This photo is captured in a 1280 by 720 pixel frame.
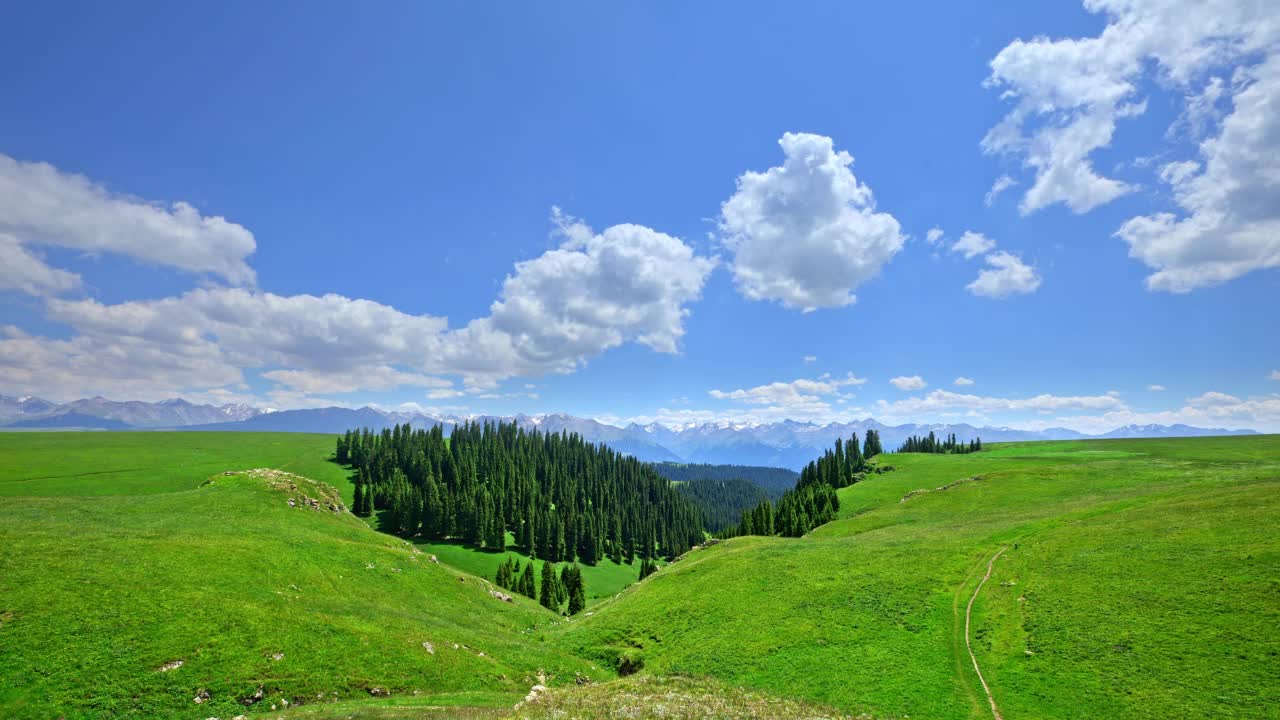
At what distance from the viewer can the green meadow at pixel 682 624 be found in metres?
23.1

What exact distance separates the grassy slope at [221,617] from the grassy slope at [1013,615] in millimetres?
11249

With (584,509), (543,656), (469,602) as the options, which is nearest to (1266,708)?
(543,656)

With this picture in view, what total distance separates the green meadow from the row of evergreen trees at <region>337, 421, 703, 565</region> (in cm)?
7209

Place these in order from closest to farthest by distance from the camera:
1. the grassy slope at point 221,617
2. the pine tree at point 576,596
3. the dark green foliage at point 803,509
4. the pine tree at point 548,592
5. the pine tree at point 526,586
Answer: the grassy slope at point 221,617 → the pine tree at point 548,592 → the pine tree at point 576,596 → the pine tree at point 526,586 → the dark green foliage at point 803,509

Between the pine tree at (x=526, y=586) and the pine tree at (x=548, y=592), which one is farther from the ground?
the pine tree at (x=548, y=592)

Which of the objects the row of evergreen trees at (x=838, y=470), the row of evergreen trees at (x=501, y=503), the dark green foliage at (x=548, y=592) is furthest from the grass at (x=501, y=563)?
the row of evergreen trees at (x=838, y=470)

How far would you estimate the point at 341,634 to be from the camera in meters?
29.8

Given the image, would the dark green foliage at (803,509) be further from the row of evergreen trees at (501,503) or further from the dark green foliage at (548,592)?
the dark green foliage at (548,592)

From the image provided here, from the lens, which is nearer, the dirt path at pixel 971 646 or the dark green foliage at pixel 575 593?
the dirt path at pixel 971 646

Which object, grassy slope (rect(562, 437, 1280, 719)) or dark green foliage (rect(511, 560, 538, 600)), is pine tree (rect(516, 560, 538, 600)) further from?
grassy slope (rect(562, 437, 1280, 719))

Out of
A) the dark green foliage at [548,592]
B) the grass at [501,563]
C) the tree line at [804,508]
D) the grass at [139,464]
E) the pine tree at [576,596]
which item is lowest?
the grass at [501,563]

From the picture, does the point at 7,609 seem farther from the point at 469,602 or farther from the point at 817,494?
the point at 817,494

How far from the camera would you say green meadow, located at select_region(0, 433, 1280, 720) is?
909 inches

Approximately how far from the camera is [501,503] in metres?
135
